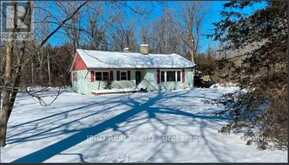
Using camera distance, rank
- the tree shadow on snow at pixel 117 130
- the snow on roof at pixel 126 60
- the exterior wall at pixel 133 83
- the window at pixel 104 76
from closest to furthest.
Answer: the tree shadow on snow at pixel 117 130 → the exterior wall at pixel 133 83 → the window at pixel 104 76 → the snow on roof at pixel 126 60

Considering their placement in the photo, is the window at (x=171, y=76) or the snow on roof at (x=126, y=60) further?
the window at (x=171, y=76)

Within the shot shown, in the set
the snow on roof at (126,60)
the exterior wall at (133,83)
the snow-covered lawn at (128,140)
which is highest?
the snow on roof at (126,60)

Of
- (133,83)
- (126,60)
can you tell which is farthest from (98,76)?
(126,60)

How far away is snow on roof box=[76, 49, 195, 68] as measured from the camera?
25.2m

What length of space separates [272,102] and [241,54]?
7.61ft

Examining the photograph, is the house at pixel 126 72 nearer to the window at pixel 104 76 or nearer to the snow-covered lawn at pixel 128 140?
the window at pixel 104 76

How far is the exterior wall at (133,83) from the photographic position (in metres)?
24.5

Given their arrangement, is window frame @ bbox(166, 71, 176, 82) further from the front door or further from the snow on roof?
the front door

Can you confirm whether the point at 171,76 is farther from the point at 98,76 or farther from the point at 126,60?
the point at 98,76

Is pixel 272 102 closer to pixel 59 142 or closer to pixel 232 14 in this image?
pixel 232 14

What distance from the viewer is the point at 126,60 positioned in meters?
27.1

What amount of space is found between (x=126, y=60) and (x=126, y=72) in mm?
1381

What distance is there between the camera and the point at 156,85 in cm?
2775

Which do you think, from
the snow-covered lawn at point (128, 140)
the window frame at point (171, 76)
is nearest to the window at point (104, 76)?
the window frame at point (171, 76)
